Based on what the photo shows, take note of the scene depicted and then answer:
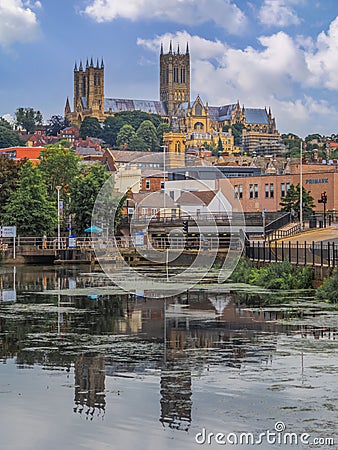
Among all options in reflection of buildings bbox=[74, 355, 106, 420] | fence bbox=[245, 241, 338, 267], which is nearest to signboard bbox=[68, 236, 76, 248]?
fence bbox=[245, 241, 338, 267]

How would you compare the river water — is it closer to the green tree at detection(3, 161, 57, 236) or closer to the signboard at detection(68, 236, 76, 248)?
the signboard at detection(68, 236, 76, 248)

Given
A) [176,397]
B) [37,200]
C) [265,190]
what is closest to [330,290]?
[176,397]

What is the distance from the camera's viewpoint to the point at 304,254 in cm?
4866

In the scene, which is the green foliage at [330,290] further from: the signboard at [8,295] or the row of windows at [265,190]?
the row of windows at [265,190]

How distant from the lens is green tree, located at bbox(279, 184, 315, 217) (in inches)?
3703

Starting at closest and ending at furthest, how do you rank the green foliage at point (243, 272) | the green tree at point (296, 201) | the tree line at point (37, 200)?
the green foliage at point (243, 272) → the tree line at point (37, 200) → the green tree at point (296, 201)

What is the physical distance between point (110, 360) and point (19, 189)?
227 ft

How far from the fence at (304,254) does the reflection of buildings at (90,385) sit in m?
20.2

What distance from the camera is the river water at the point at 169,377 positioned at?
57.8 feet

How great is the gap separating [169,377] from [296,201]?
248 ft

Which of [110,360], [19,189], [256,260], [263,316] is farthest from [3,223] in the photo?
[110,360]

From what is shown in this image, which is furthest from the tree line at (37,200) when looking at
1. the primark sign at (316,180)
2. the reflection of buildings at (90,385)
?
the reflection of buildings at (90,385)
